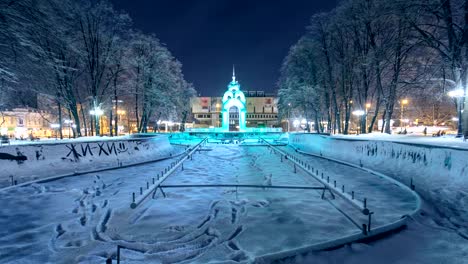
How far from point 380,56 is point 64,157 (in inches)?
837

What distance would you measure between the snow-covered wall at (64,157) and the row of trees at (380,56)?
18.0 m

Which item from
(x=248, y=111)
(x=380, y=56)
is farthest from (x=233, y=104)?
(x=380, y=56)

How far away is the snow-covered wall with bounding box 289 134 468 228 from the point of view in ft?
23.5

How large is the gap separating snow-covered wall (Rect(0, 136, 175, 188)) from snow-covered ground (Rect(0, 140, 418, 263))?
1.40m

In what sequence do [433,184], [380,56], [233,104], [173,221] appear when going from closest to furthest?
[173,221], [433,184], [380,56], [233,104]


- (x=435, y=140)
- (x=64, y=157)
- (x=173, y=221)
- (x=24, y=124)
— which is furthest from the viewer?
(x=24, y=124)

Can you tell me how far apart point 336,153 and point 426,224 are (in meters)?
13.3

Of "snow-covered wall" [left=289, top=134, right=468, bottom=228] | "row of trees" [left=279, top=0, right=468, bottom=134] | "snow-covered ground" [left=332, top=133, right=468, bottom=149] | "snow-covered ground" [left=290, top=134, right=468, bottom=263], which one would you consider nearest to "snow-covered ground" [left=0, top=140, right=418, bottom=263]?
"snow-covered ground" [left=290, top=134, right=468, bottom=263]

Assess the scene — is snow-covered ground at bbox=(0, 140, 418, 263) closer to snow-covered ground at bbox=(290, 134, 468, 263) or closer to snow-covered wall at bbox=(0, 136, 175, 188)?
snow-covered ground at bbox=(290, 134, 468, 263)

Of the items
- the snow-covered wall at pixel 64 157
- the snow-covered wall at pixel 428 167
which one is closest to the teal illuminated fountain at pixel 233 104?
the snow-covered wall at pixel 64 157

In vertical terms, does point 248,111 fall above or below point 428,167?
above

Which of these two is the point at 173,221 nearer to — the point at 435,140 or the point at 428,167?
the point at 428,167

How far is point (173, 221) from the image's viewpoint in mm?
6457

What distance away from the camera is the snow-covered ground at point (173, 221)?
4.84 meters
